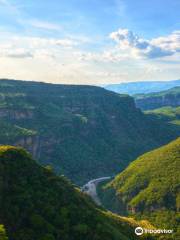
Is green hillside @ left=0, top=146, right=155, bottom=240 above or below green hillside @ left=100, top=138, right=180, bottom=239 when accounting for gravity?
above

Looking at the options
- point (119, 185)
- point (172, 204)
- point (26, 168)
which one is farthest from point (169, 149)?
point (26, 168)

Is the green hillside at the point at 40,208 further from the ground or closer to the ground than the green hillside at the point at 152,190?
further from the ground

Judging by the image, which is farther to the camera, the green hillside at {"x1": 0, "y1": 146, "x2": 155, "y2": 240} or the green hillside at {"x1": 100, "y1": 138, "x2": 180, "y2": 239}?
the green hillside at {"x1": 100, "y1": 138, "x2": 180, "y2": 239}

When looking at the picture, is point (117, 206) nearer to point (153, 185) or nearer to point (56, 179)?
point (153, 185)

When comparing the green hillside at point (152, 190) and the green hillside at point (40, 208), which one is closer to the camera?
the green hillside at point (40, 208)
